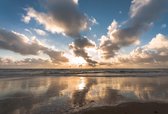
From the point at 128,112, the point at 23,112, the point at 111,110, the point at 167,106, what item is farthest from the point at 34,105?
the point at 167,106

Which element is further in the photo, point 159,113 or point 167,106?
point 167,106

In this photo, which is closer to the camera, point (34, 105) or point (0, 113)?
point (0, 113)

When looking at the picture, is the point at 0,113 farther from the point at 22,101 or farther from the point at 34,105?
the point at 22,101

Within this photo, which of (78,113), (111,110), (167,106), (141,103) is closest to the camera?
(78,113)

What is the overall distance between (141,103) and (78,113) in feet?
21.1

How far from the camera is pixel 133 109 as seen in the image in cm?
1397

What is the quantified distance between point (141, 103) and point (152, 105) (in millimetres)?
996

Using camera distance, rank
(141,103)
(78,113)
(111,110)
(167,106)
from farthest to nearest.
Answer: (141,103) → (167,106) → (111,110) → (78,113)

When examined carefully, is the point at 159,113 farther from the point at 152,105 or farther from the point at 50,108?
the point at 50,108

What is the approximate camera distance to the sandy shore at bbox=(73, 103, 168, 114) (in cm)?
1316

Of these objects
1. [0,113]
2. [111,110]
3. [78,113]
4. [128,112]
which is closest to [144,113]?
[128,112]

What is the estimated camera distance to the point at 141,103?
1575 centimetres

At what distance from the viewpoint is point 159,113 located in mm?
12953

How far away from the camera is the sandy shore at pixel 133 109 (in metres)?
13.2
